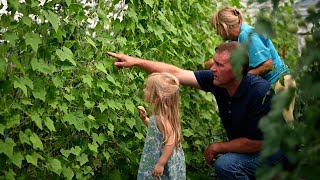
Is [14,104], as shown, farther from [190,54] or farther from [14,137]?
[190,54]

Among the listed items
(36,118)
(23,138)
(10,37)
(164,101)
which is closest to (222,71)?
(164,101)

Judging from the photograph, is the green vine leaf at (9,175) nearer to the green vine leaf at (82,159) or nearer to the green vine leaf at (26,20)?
the green vine leaf at (82,159)

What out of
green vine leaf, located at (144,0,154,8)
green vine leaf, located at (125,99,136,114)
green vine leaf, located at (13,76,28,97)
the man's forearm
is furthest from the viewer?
green vine leaf, located at (144,0,154,8)

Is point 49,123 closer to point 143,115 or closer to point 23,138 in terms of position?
point 23,138

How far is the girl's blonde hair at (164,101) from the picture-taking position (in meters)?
5.16

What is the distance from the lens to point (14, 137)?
492 cm

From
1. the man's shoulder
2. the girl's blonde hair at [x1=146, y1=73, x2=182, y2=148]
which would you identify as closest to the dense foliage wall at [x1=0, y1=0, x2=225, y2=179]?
the girl's blonde hair at [x1=146, y1=73, x2=182, y2=148]

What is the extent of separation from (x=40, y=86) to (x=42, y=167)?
58 cm

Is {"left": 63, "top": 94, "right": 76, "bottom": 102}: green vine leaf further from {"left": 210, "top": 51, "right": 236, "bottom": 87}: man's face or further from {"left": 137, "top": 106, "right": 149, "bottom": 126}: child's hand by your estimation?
{"left": 210, "top": 51, "right": 236, "bottom": 87}: man's face

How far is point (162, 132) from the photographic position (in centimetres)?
514

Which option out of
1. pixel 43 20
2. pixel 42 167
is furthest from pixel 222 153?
pixel 43 20

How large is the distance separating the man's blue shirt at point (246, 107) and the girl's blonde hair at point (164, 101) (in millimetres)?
351

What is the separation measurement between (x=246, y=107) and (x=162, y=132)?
0.58 metres

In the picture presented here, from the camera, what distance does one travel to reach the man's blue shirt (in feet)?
17.1
